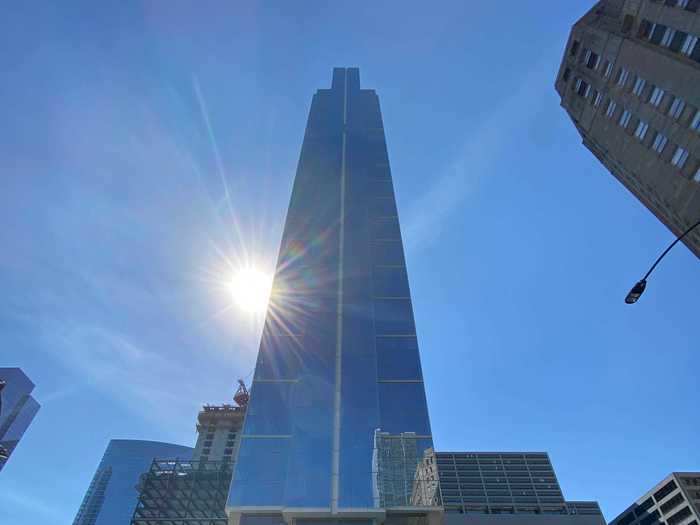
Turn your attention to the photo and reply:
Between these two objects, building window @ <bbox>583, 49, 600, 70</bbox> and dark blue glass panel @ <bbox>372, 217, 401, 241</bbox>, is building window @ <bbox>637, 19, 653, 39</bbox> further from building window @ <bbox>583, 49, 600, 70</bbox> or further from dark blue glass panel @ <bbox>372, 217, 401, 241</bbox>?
dark blue glass panel @ <bbox>372, 217, 401, 241</bbox>

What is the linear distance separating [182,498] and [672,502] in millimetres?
118521

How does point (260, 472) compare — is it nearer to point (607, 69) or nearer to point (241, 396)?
point (607, 69)

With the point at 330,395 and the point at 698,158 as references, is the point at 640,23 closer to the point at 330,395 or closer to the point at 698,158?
the point at 698,158

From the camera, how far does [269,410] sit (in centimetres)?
2498

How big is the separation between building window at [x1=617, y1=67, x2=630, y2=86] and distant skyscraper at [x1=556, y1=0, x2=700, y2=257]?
0.09 meters

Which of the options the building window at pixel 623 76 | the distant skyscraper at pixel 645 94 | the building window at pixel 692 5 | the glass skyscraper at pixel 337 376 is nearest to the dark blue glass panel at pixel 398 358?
the glass skyscraper at pixel 337 376

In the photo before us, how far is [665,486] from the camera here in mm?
111500

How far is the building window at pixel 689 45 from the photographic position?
1275 inches

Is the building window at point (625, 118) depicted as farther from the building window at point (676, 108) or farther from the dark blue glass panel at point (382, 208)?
the dark blue glass panel at point (382, 208)

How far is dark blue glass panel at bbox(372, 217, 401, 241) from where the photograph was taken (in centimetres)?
3466

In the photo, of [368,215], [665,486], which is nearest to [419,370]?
[368,215]

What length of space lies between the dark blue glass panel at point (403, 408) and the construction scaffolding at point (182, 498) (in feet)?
302

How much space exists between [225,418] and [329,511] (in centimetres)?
13924

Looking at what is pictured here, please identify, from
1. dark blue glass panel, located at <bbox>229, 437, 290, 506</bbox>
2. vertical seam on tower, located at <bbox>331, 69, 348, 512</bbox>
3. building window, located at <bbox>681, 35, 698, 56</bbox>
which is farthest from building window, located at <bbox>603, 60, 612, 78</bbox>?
dark blue glass panel, located at <bbox>229, 437, 290, 506</bbox>
